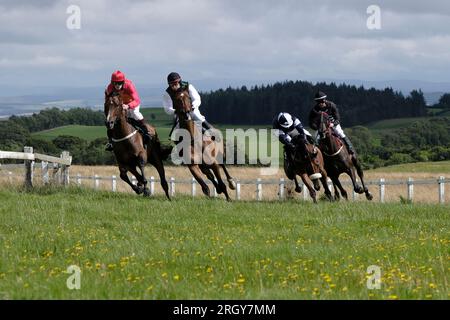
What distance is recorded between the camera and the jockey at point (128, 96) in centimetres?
1820

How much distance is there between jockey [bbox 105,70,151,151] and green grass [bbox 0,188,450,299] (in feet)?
12.2

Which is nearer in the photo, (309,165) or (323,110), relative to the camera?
(309,165)

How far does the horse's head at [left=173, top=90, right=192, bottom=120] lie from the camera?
17.9m

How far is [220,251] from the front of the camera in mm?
9578

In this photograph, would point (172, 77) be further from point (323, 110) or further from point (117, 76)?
point (323, 110)

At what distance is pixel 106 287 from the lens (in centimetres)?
727

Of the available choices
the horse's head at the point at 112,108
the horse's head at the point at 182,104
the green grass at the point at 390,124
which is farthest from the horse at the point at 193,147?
the green grass at the point at 390,124

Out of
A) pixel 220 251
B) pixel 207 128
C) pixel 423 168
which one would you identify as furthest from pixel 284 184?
pixel 423 168

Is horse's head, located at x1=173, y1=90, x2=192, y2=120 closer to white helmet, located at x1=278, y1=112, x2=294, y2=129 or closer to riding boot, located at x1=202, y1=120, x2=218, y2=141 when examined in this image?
riding boot, located at x1=202, y1=120, x2=218, y2=141

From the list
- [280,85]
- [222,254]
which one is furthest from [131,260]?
[280,85]

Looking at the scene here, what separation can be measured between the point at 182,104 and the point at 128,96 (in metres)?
1.61

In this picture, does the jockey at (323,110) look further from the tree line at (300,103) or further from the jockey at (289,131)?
the tree line at (300,103)
